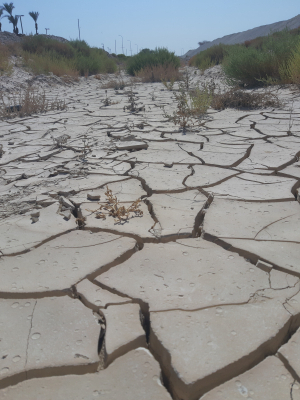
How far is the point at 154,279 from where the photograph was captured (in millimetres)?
1330

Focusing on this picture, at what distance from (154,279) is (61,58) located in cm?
1166

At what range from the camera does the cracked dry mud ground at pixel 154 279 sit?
93 centimetres

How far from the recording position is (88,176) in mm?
2510

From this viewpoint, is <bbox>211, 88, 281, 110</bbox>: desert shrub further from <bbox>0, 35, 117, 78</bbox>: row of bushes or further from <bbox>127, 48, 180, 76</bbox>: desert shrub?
<bbox>0, 35, 117, 78</bbox>: row of bushes

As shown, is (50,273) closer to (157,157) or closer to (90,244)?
(90,244)

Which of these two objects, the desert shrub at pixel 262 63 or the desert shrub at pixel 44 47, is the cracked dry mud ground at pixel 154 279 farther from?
the desert shrub at pixel 44 47

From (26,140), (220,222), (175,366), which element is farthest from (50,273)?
(26,140)

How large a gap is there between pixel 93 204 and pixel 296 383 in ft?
4.71

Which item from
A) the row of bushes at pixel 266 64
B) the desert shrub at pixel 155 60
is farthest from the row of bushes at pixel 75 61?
the row of bushes at pixel 266 64

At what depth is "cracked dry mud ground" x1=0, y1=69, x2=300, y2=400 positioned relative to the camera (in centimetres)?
93

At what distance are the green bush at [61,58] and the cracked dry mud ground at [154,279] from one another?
8237mm

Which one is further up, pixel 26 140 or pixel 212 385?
pixel 26 140

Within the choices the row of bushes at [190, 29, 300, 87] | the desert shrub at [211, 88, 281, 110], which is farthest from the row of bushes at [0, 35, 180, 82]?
the desert shrub at [211, 88, 281, 110]

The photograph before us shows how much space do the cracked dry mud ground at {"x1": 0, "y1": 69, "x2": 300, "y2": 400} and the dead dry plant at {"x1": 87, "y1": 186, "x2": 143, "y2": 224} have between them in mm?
41
